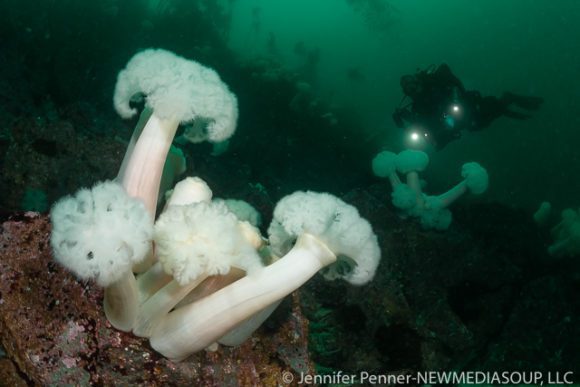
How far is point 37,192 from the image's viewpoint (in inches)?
133

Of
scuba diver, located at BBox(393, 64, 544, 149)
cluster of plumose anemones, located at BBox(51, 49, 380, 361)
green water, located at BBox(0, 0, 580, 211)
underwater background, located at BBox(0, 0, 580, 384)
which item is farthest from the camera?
scuba diver, located at BBox(393, 64, 544, 149)

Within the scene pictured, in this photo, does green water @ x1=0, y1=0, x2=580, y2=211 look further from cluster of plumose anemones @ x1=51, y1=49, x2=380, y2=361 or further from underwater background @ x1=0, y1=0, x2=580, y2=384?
cluster of plumose anemones @ x1=51, y1=49, x2=380, y2=361

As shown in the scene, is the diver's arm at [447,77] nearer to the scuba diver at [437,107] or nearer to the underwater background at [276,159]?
the scuba diver at [437,107]

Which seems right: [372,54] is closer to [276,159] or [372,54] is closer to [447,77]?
[447,77]

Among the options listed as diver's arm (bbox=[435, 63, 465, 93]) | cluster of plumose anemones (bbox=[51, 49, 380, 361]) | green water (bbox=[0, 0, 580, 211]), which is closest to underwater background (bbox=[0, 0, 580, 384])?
green water (bbox=[0, 0, 580, 211])

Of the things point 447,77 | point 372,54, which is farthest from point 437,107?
point 372,54

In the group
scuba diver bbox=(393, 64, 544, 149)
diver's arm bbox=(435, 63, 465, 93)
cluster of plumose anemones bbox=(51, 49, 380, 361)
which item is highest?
cluster of plumose anemones bbox=(51, 49, 380, 361)

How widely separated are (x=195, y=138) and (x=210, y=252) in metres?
1.32

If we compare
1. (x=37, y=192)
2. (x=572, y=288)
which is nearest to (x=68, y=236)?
(x=37, y=192)

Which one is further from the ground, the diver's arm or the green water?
the diver's arm

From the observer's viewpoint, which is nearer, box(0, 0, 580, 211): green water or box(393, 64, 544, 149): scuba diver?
box(0, 0, 580, 211): green water

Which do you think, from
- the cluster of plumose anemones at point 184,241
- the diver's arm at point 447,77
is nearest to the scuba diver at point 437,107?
the diver's arm at point 447,77

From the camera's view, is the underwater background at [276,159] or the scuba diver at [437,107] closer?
the underwater background at [276,159]

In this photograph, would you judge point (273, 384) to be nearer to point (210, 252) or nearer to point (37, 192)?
point (210, 252)
